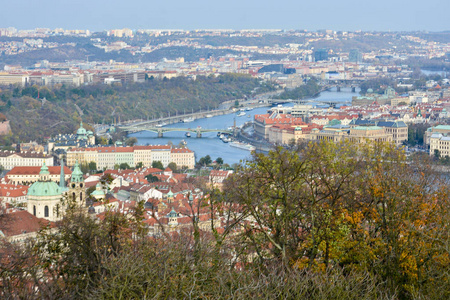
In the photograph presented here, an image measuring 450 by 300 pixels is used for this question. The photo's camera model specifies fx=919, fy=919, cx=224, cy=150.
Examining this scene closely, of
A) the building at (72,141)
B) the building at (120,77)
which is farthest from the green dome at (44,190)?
the building at (120,77)

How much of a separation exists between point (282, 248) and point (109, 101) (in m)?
31.3

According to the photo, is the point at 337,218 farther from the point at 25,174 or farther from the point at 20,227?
the point at 25,174

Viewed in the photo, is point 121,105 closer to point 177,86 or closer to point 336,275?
point 177,86

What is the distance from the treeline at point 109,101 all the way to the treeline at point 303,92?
1.93m

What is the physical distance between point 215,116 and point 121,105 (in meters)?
3.68

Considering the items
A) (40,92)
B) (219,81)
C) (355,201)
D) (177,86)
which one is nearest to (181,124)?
(40,92)

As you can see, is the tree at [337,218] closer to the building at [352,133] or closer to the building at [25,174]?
the building at [25,174]

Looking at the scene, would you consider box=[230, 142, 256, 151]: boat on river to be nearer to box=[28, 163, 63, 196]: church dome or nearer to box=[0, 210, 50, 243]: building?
box=[28, 163, 63, 196]: church dome

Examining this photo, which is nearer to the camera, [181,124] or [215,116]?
[181,124]

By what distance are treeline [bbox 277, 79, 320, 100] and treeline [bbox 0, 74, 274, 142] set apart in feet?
6.35

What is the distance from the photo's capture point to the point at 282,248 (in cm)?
488

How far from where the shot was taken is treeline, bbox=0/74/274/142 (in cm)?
2806

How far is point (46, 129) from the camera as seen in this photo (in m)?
27.2

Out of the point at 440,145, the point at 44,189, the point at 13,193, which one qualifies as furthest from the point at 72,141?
the point at 44,189
